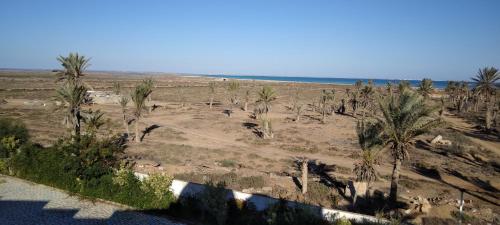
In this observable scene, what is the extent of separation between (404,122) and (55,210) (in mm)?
18707

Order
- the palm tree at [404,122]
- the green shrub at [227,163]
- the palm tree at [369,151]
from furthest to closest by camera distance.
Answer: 1. the green shrub at [227,163]
2. the palm tree at [369,151]
3. the palm tree at [404,122]

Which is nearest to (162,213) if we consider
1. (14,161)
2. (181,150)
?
(14,161)

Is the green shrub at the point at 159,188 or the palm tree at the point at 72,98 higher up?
the palm tree at the point at 72,98

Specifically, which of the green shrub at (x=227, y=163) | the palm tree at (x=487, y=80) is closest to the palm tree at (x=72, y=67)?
the green shrub at (x=227, y=163)

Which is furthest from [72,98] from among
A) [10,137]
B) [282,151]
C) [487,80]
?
[487,80]

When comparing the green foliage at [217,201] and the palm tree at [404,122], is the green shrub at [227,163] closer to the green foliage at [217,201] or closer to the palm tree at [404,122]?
the palm tree at [404,122]

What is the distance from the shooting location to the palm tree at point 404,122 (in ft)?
67.6

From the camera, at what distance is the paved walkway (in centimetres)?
1608

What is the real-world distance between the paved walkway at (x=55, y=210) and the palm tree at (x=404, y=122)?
511 inches

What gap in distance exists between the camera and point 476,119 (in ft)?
213

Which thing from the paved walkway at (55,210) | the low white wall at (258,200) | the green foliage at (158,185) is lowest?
the paved walkway at (55,210)

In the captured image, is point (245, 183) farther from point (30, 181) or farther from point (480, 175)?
point (480, 175)

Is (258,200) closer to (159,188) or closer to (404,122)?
(159,188)

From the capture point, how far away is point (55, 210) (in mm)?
17125
